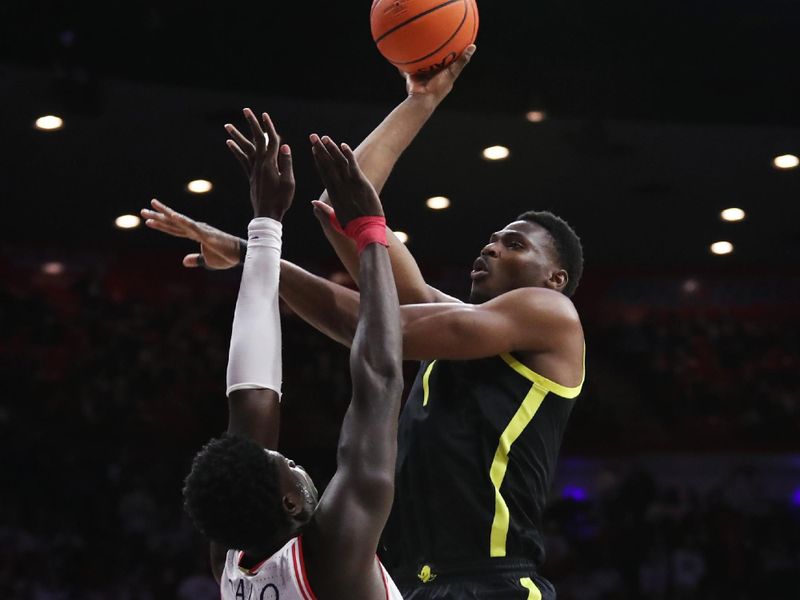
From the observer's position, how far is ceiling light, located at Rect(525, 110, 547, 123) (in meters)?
10.2

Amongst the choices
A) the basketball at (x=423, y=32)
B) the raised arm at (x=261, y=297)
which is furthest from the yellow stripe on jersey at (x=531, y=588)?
the basketball at (x=423, y=32)

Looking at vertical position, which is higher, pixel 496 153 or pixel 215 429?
pixel 496 153

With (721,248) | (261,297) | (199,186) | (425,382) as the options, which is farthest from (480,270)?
(721,248)

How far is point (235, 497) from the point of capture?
2.37 m

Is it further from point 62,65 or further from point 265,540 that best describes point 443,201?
point 265,540

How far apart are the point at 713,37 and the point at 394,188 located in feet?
11.3

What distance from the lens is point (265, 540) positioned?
242 centimetres

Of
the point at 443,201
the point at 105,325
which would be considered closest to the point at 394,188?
the point at 443,201

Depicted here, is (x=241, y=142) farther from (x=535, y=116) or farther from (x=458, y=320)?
(x=535, y=116)

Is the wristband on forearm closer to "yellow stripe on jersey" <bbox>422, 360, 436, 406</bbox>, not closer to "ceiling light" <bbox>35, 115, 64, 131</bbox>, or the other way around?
"yellow stripe on jersey" <bbox>422, 360, 436, 406</bbox>

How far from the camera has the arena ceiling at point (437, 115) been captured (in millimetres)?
9281

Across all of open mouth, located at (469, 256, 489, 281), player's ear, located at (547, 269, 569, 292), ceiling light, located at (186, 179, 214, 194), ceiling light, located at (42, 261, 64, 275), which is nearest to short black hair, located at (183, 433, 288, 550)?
open mouth, located at (469, 256, 489, 281)

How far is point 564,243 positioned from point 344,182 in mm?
1092

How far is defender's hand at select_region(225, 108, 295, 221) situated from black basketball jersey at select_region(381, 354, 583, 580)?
0.73 m
